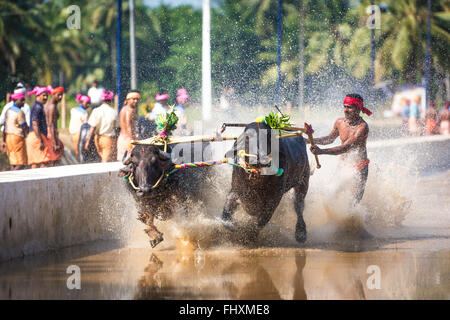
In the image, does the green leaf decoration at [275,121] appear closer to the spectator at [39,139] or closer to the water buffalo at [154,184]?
the water buffalo at [154,184]

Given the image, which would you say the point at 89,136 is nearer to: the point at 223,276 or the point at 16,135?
the point at 16,135

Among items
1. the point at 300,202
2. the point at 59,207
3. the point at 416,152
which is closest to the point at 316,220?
the point at 300,202

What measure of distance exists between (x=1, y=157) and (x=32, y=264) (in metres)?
10.6

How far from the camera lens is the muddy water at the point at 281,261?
23.6ft

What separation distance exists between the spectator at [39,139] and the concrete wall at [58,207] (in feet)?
10.2

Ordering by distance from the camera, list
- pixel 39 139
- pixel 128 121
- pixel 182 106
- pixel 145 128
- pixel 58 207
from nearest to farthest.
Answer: pixel 58 207, pixel 128 121, pixel 39 139, pixel 182 106, pixel 145 128

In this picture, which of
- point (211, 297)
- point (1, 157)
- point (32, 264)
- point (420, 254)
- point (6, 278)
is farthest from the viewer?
point (1, 157)

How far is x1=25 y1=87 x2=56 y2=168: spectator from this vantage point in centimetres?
1368

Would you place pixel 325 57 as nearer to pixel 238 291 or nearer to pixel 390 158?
pixel 390 158

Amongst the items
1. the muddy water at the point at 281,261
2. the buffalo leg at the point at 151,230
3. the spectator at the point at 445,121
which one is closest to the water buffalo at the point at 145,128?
the muddy water at the point at 281,261

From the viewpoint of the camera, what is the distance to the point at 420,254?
29.5 ft

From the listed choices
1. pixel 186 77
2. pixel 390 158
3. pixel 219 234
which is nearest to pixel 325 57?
pixel 186 77

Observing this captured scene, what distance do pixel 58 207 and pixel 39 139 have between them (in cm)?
467

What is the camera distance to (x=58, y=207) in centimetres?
933
